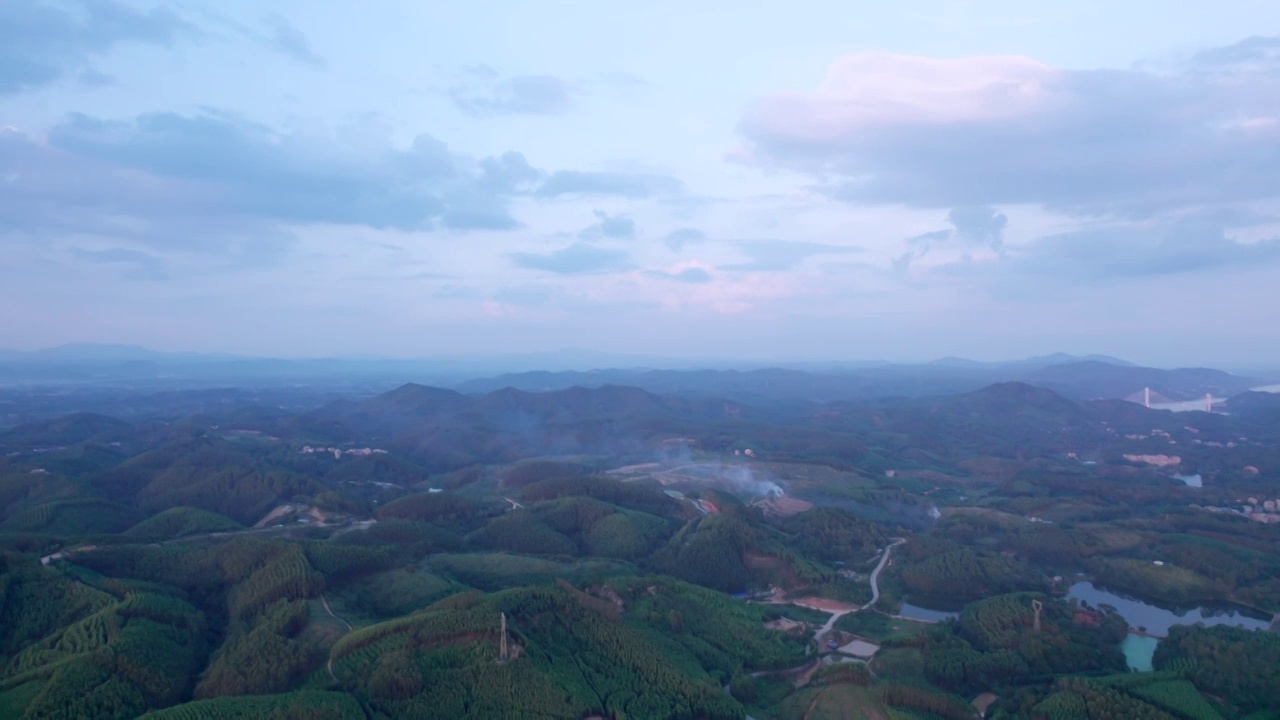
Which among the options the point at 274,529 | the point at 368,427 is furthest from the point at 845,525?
the point at 368,427

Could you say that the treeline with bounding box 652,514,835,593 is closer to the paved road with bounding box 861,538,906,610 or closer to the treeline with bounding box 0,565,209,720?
the paved road with bounding box 861,538,906,610

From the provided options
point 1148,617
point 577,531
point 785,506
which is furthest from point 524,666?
point 785,506

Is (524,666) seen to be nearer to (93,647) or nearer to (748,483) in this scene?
(93,647)

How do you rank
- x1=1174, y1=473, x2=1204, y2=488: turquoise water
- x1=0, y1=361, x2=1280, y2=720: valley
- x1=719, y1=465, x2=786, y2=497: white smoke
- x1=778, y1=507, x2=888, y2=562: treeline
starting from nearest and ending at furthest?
x1=0, y1=361, x2=1280, y2=720: valley
x1=778, y1=507, x2=888, y2=562: treeline
x1=719, y1=465, x2=786, y2=497: white smoke
x1=1174, y1=473, x2=1204, y2=488: turquoise water

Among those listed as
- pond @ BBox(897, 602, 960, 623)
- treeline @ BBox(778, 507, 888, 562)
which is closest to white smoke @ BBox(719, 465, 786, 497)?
treeline @ BBox(778, 507, 888, 562)

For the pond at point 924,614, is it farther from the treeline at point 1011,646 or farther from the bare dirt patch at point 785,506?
the bare dirt patch at point 785,506

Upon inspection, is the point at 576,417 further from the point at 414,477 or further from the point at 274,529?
the point at 274,529

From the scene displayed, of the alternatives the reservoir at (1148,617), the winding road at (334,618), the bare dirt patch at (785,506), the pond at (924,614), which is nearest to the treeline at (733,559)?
the pond at (924,614)
